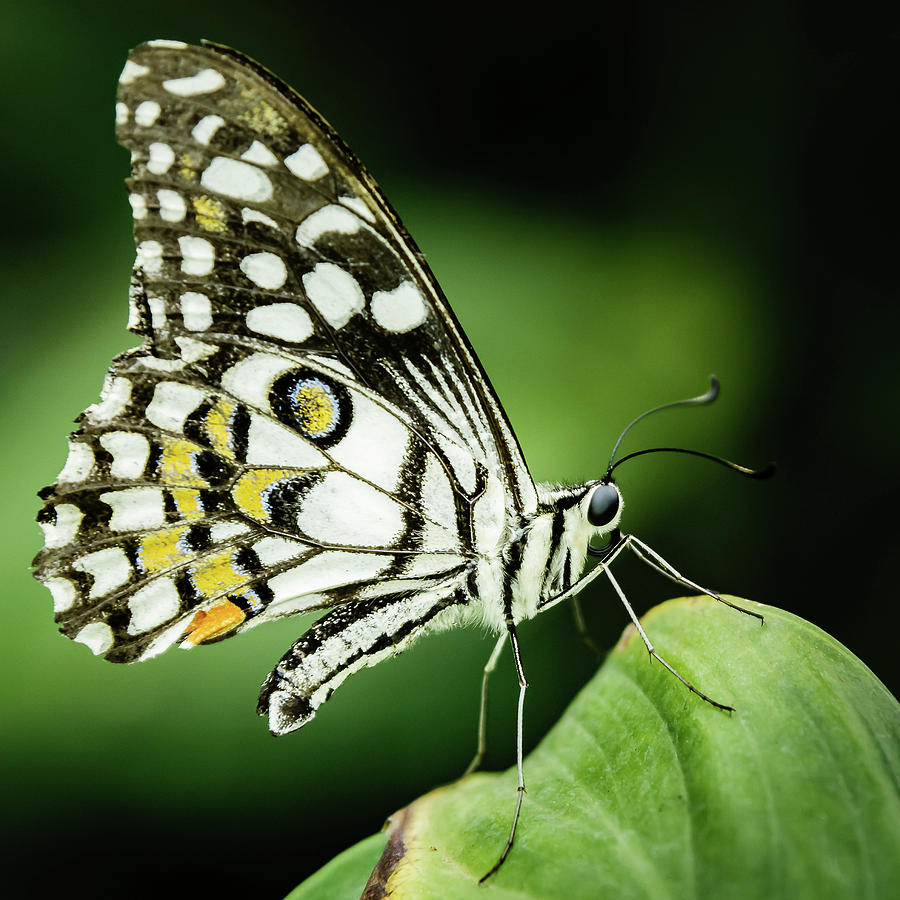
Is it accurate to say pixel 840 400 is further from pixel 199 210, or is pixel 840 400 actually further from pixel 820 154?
pixel 199 210

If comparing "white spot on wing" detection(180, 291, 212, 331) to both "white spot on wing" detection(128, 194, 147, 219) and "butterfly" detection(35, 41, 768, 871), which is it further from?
"white spot on wing" detection(128, 194, 147, 219)

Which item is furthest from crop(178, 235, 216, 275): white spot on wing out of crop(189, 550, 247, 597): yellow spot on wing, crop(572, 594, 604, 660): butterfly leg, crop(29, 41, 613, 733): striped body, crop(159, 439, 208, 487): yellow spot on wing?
crop(572, 594, 604, 660): butterfly leg

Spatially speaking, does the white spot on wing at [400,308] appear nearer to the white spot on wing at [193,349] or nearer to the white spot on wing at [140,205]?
the white spot on wing at [193,349]

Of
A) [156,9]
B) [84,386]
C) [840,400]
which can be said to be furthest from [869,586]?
[156,9]

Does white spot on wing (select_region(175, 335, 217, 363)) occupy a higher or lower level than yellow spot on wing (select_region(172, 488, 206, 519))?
higher

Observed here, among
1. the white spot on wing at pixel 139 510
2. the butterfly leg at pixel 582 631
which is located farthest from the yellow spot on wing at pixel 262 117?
the butterfly leg at pixel 582 631

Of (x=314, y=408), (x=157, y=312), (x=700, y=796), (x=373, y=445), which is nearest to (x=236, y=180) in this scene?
(x=157, y=312)

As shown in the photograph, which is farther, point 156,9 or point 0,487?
point 156,9

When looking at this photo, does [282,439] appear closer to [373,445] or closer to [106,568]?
[373,445]
